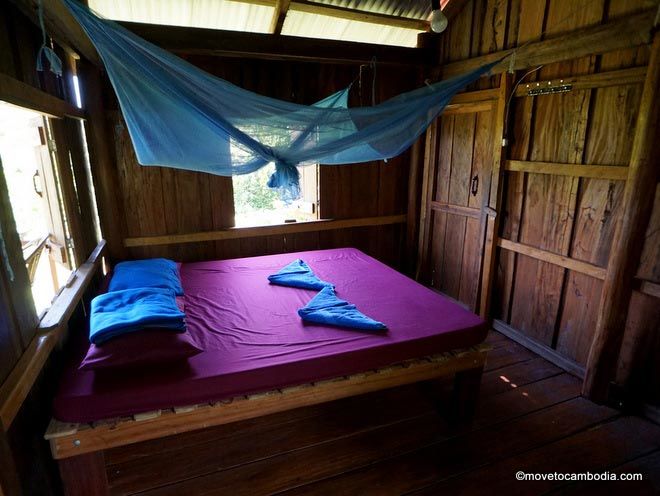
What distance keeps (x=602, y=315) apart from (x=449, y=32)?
262cm

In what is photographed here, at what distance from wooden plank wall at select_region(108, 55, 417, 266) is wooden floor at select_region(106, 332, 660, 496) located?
1.74 m

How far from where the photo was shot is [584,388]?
236 cm

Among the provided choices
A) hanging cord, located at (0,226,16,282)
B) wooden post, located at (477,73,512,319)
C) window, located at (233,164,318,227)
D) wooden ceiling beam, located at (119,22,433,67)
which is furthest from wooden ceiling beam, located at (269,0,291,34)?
hanging cord, located at (0,226,16,282)

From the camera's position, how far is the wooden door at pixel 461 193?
3105mm

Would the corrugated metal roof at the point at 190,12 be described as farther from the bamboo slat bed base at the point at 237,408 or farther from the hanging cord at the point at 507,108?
the bamboo slat bed base at the point at 237,408

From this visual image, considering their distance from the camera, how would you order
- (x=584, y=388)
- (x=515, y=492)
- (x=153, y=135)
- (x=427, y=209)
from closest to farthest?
(x=515, y=492), (x=153, y=135), (x=584, y=388), (x=427, y=209)

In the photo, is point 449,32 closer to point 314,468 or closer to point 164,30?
point 164,30

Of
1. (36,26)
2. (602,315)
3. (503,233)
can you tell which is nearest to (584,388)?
(602,315)

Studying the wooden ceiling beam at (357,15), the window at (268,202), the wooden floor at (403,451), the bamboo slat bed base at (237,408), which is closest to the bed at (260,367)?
the bamboo slat bed base at (237,408)

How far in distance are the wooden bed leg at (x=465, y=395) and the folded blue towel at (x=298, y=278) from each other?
979 mm

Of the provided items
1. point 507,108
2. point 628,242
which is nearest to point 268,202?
Result: point 507,108

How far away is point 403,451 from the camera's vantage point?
1.96 meters

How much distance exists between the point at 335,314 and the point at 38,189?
5.79ft

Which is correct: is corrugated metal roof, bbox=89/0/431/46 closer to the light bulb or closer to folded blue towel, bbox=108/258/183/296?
the light bulb
